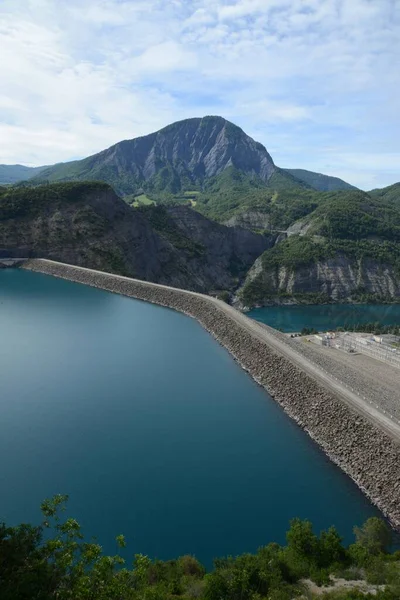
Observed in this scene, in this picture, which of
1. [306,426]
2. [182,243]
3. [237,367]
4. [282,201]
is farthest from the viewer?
[282,201]

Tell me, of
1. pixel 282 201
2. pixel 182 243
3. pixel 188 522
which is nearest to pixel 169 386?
pixel 188 522

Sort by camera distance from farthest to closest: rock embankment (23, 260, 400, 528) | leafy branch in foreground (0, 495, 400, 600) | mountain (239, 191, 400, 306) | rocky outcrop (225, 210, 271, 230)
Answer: rocky outcrop (225, 210, 271, 230), mountain (239, 191, 400, 306), rock embankment (23, 260, 400, 528), leafy branch in foreground (0, 495, 400, 600)

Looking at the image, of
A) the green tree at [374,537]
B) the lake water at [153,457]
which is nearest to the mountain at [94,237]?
the lake water at [153,457]

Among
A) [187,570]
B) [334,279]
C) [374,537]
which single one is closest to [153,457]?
[187,570]

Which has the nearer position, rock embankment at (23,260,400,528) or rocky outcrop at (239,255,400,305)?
rock embankment at (23,260,400,528)

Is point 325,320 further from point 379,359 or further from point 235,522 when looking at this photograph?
point 235,522

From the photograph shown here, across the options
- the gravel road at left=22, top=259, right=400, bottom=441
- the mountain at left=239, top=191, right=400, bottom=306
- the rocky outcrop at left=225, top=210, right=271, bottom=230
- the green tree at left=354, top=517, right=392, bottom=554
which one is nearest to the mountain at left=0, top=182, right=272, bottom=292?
the mountain at left=239, top=191, right=400, bottom=306

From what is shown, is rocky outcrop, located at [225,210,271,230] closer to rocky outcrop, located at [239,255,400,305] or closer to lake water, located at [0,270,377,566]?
rocky outcrop, located at [239,255,400,305]
